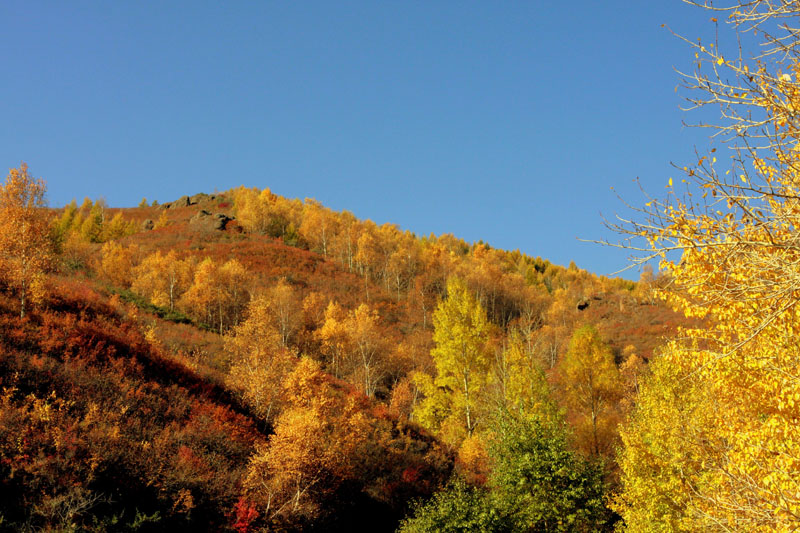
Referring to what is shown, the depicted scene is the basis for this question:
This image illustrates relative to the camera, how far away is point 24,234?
26125 mm

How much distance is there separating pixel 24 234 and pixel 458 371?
82.1 feet

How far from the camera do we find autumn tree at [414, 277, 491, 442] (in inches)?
1238

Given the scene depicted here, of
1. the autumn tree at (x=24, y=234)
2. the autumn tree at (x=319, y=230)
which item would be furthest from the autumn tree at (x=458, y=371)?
the autumn tree at (x=319, y=230)

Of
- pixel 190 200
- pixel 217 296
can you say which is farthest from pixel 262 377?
pixel 190 200

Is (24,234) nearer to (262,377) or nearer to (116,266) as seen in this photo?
(262,377)

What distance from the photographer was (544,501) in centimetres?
1795

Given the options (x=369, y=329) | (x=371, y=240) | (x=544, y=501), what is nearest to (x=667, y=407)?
(x=544, y=501)

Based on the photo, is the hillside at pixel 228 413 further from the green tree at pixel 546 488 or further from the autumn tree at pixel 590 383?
the green tree at pixel 546 488

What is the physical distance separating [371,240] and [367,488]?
7198 cm

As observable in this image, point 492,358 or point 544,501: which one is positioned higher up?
point 492,358

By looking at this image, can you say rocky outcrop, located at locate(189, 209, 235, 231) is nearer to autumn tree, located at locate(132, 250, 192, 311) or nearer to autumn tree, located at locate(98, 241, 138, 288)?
autumn tree, located at locate(98, 241, 138, 288)

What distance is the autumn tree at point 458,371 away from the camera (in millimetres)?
31442

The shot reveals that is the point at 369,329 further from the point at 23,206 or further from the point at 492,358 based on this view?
the point at 23,206

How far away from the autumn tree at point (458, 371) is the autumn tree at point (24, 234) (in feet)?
74.9
